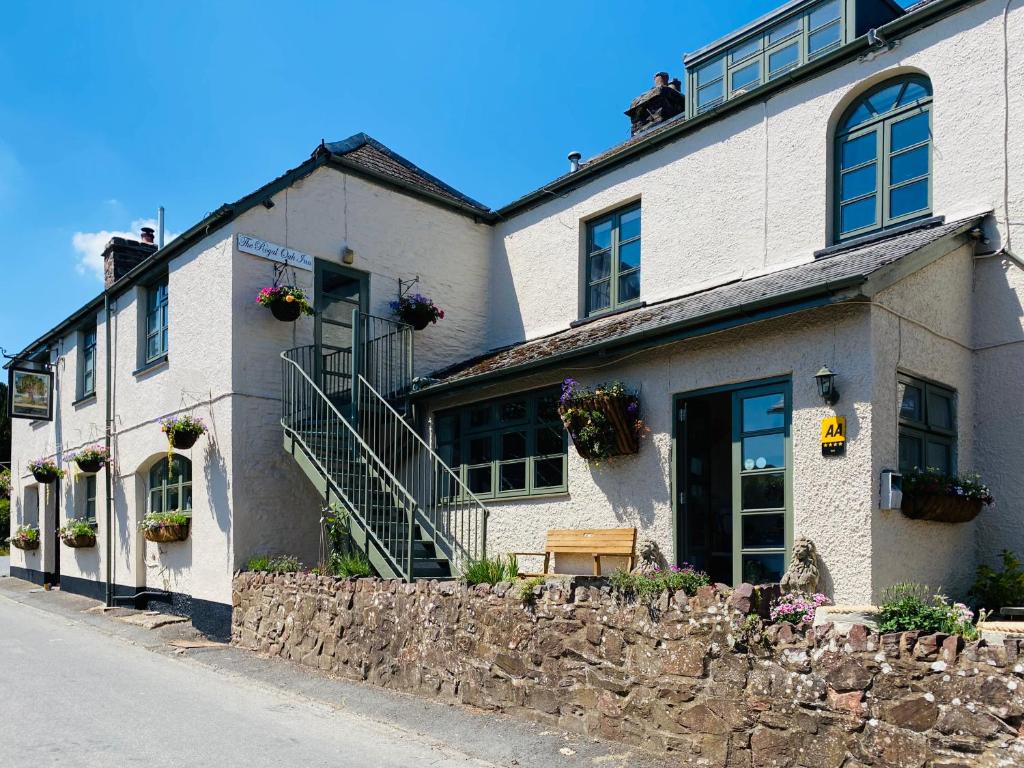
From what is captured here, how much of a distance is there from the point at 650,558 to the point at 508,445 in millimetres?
2844

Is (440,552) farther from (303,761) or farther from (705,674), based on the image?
(705,674)

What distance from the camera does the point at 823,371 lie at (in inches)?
306

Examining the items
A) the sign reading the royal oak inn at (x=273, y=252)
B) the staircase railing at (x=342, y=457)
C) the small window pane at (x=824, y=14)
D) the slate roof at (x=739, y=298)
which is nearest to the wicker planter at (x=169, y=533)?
the staircase railing at (x=342, y=457)

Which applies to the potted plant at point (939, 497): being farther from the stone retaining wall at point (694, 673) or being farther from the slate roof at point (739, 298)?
the stone retaining wall at point (694, 673)

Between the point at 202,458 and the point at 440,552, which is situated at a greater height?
the point at 202,458

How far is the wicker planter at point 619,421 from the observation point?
367 inches

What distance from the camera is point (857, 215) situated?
9.86 metres

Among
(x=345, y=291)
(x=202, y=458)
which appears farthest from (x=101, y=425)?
(x=345, y=291)

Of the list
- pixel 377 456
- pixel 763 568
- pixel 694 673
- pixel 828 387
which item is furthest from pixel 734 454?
pixel 377 456

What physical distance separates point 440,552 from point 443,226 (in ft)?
20.5

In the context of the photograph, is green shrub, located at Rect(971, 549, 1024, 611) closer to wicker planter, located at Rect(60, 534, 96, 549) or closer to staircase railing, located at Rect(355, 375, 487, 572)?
staircase railing, located at Rect(355, 375, 487, 572)

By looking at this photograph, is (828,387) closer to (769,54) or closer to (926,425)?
(926,425)

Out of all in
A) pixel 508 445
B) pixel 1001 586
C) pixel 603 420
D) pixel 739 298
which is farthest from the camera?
pixel 508 445

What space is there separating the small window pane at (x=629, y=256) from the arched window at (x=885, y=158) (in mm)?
2918
